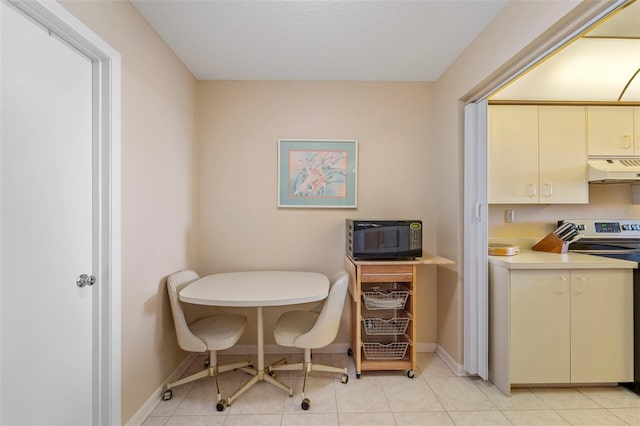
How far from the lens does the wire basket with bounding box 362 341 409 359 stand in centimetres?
221

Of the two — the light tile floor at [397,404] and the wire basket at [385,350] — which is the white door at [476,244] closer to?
the light tile floor at [397,404]

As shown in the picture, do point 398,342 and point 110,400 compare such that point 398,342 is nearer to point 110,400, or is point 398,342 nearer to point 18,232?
point 110,400

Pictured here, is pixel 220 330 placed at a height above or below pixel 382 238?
below

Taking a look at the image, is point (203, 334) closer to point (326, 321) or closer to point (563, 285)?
point (326, 321)

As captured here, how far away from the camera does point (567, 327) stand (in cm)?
190

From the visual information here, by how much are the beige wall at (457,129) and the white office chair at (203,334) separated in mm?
1657

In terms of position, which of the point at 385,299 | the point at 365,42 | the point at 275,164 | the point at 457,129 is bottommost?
the point at 385,299

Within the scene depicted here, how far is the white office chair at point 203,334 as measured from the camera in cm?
183

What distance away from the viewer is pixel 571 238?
2.38m

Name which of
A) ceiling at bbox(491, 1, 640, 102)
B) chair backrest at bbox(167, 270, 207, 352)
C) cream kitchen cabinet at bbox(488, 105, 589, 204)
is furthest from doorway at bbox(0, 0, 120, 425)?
cream kitchen cabinet at bbox(488, 105, 589, 204)

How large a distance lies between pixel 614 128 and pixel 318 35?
2.55 m

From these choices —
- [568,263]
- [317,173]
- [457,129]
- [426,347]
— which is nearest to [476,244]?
[568,263]

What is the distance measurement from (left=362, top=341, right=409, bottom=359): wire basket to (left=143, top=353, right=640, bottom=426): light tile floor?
5.5 inches

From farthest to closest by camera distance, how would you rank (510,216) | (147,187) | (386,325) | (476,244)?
(510,216) → (386,325) → (476,244) → (147,187)
